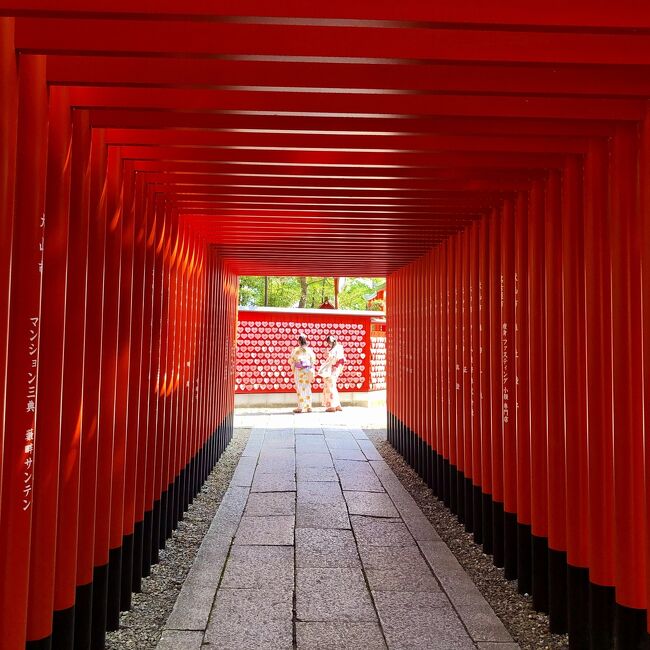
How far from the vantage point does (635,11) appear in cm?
217

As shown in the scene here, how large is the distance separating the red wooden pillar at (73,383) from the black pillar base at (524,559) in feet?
9.91

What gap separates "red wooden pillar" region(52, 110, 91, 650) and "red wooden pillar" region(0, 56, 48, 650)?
18.4 inches

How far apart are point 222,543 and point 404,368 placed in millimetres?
4894

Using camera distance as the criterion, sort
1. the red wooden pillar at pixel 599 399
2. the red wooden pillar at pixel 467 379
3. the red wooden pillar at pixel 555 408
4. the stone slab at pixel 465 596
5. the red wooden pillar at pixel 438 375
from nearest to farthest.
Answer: the red wooden pillar at pixel 599 399
the stone slab at pixel 465 596
the red wooden pillar at pixel 555 408
the red wooden pillar at pixel 467 379
the red wooden pillar at pixel 438 375

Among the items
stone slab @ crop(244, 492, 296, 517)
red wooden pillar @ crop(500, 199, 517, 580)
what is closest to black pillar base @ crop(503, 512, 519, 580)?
red wooden pillar @ crop(500, 199, 517, 580)

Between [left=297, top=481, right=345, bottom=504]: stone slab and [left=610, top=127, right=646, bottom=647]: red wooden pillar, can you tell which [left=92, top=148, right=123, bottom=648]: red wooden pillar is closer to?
[left=610, top=127, right=646, bottom=647]: red wooden pillar

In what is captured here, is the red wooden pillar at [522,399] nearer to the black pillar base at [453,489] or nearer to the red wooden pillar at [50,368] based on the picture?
the black pillar base at [453,489]

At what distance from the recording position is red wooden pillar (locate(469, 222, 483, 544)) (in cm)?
543

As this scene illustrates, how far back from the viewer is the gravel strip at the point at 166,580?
11.8 feet

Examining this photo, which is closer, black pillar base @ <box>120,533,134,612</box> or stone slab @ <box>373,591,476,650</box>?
stone slab @ <box>373,591,476,650</box>

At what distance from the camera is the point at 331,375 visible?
14.7 meters

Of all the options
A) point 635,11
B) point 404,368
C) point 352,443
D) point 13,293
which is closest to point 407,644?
point 13,293

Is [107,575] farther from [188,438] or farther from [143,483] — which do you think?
[188,438]

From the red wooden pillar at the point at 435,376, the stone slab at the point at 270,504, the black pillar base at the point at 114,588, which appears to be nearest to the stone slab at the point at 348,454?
the red wooden pillar at the point at 435,376
